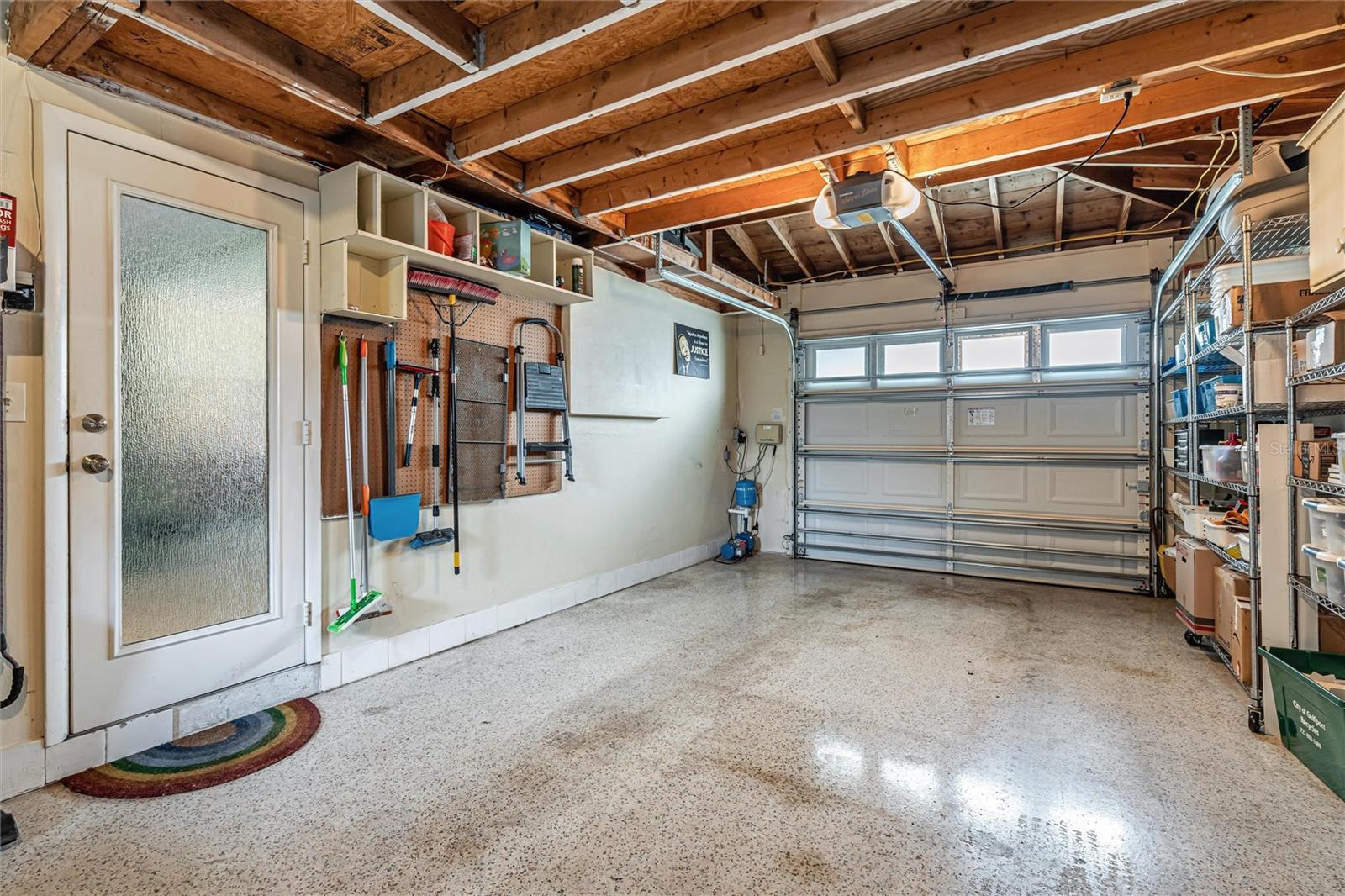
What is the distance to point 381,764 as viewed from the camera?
2.38 metres

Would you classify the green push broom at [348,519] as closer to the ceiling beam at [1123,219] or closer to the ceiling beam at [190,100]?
the ceiling beam at [190,100]

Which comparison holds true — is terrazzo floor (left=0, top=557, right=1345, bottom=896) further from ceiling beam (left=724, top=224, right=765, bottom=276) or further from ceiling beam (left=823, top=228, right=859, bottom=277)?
ceiling beam (left=724, top=224, right=765, bottom=276)

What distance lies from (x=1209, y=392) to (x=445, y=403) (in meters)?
4.46

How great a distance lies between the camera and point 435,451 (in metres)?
3.62

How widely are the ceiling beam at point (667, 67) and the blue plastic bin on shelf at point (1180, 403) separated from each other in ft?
11.7

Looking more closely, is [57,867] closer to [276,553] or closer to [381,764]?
[381,764]

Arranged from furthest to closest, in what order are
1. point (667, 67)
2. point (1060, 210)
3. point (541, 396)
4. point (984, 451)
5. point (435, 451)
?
1. point (984, 451)
2. point (1060, 210)
3. point (541, 396)
4. point (435, 451)
5. point (667, 67)

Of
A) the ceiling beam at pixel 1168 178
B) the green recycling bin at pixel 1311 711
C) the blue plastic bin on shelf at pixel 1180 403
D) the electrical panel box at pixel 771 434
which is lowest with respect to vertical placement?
the green recycling bin at pixel 1311 711

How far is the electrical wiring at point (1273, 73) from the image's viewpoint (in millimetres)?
2492

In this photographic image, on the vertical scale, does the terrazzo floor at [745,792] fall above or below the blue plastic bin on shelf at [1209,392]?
below

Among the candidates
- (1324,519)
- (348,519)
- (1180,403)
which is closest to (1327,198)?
(1324,519)

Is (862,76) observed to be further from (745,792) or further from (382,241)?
(745,792)

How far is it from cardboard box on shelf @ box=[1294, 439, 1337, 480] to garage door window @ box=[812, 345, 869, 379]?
12.9ft

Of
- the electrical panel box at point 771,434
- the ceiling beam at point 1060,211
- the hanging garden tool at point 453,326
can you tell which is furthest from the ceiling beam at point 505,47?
the electrical panel box at point 771,434
